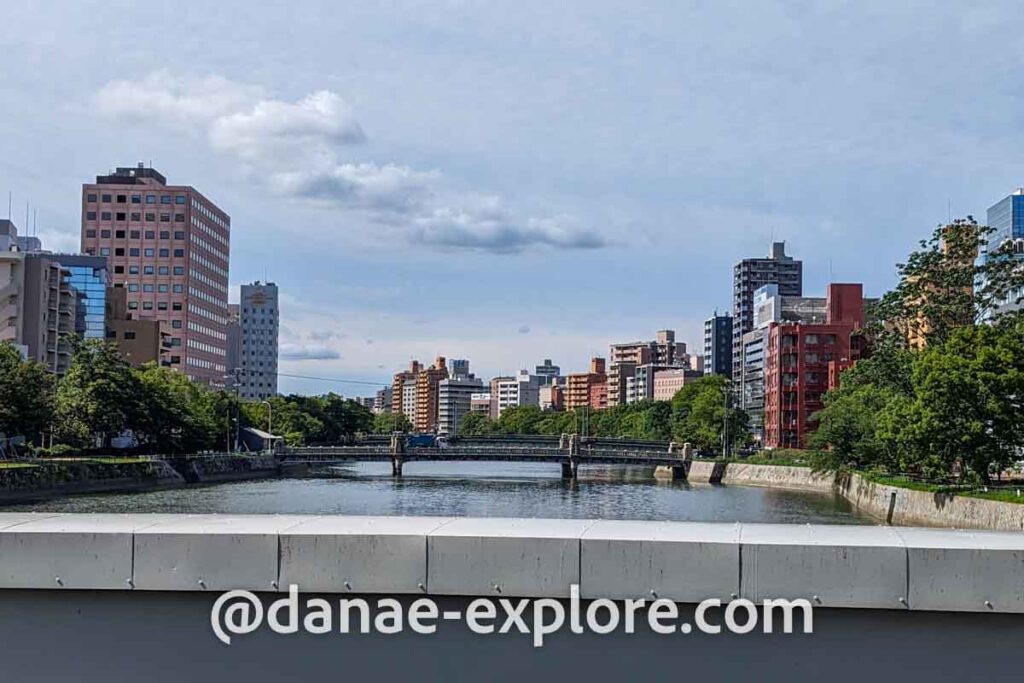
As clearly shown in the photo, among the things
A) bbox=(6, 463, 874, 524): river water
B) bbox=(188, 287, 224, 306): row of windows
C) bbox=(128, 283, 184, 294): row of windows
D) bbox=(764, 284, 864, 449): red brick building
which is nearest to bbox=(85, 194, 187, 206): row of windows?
bbox=(128, 283, 184, 294): row of windows

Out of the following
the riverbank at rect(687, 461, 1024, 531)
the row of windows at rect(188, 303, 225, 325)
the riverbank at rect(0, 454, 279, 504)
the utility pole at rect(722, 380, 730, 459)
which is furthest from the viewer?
the row of windows at rect(188, 303, 225, 325)

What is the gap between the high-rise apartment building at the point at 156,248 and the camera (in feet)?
511

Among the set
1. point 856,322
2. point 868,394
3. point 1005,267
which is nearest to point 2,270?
point 868,394

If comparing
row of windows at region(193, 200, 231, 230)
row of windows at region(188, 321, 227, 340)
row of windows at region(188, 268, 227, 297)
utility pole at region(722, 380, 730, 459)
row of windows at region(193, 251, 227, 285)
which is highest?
row of windows at region(193, 200, 231, 230)

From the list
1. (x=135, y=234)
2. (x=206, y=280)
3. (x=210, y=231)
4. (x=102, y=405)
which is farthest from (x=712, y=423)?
(x=135, y=234)

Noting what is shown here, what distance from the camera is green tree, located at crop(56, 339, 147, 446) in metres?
84.5

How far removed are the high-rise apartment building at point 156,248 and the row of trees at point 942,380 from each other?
91323 millimetres

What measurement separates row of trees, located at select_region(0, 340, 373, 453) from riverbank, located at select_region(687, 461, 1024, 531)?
48055 millimetres

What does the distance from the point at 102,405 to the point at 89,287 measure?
48283 millimetres

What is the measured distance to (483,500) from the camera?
77.1m

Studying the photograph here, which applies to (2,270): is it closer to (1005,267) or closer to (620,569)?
(1005,267)

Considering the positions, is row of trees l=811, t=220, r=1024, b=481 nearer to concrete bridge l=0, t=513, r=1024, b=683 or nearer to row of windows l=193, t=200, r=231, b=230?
concrete bridge l=0, t=513, r=1024, b=683

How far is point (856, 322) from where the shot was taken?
13825cm

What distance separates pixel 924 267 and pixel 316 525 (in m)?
68.1
